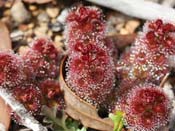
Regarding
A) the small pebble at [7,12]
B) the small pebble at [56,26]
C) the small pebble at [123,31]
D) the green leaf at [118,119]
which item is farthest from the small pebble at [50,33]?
the green leaf at [118,119]

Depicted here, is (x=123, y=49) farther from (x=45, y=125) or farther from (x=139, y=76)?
(x=45, y=125)

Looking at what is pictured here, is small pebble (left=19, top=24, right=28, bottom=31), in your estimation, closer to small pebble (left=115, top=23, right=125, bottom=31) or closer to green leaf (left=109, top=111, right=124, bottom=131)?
small pebble (left=115, top=23, right=125, bottom=31)

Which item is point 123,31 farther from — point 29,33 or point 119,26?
point 29,33

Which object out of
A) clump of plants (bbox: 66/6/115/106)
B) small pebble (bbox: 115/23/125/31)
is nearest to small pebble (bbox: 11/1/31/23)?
small pebble (bbox: 115/23/125/31)

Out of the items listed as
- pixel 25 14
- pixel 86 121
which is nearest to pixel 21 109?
pixel 86 121

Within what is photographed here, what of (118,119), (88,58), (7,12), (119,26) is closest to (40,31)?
(7,12)

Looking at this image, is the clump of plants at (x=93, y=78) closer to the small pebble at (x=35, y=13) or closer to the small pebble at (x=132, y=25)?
the small pebble at (x=132, y=25)
